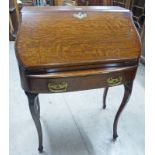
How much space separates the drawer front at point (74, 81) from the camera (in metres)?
0.95

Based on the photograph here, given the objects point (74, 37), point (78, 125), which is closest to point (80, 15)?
point (74, 37)

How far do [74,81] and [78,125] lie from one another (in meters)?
0.75

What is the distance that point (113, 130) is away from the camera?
4.94 ft

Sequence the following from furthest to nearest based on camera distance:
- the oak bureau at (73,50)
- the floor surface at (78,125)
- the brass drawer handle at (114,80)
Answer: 1. the floor surface at (78,125)
2. the brass drawer handle at (114,80)
3. the oak bureau at (73,50)

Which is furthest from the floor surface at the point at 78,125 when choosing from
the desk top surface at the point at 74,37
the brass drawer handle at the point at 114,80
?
the desk top surface at the point at 74,37

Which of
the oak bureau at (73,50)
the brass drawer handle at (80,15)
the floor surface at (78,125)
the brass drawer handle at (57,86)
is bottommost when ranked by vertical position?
the floor surface at (78,125)

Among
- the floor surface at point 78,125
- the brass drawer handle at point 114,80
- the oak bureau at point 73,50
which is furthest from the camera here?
the floor surface at point 78,125

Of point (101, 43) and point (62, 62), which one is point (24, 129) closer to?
point (62, 62)

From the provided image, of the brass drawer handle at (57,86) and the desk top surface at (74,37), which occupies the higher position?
the desk top surface at (74,37)

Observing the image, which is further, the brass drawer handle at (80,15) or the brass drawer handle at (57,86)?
the brass drawer handle at (80,15)

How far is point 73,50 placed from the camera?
100 cm

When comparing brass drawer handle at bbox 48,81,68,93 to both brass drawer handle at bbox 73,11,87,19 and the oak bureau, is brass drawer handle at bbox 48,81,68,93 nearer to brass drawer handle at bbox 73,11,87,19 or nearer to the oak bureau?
the oak bureau

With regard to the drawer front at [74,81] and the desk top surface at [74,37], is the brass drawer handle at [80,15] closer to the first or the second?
the desk top surface at [74,37]
